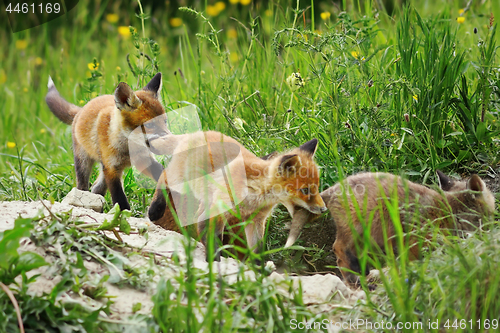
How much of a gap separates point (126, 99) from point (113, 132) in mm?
337

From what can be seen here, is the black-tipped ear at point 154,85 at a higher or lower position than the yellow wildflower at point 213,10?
lower

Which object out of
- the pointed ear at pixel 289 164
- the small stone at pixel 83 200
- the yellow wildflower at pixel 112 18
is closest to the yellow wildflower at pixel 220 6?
the yellow wildflower at pixel 112 18

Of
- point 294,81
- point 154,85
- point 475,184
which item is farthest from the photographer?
point 154,85

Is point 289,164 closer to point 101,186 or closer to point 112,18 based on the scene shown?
point 101,186

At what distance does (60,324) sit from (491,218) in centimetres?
264

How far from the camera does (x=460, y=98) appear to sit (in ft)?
13.9

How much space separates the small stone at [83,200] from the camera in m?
3.99

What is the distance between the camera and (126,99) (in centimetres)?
424

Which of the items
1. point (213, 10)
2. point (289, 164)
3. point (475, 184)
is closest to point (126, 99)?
point (289, 164)

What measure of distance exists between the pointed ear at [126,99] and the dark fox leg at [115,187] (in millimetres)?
573

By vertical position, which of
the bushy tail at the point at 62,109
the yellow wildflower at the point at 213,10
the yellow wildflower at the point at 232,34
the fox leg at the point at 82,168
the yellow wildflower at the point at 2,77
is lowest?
the fox leg at the point at 82,168

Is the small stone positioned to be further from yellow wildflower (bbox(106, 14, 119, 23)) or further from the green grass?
yellow wildflower (bbox(106, 14, 119, 23))

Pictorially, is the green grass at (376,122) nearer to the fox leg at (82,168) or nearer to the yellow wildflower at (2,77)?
the fox leg at (82,168)

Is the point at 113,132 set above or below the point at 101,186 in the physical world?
above
